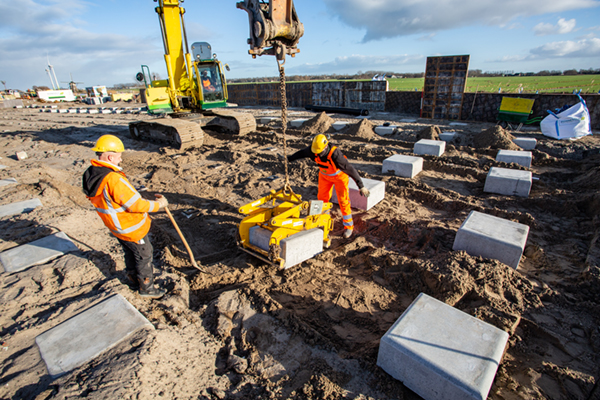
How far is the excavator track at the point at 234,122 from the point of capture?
12.5m

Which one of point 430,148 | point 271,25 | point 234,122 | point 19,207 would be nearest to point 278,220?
point 271,25

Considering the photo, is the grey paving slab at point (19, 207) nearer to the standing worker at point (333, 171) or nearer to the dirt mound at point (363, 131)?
the standing worker at point (333, 171)

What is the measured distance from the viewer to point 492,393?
2.64m

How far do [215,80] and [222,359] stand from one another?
38.7 ft

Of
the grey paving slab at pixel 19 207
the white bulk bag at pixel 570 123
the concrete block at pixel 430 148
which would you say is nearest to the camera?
the grey paving slab at pixel 19 207

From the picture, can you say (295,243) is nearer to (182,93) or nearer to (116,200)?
(116,200)

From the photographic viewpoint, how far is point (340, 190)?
16.9 ft

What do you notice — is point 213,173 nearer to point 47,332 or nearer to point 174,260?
point 174,260

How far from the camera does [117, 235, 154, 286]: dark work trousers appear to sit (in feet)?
11.2

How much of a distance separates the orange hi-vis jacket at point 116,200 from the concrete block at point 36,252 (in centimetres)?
132

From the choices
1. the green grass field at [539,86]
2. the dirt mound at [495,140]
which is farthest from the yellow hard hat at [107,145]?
the green grass field at [539,86]

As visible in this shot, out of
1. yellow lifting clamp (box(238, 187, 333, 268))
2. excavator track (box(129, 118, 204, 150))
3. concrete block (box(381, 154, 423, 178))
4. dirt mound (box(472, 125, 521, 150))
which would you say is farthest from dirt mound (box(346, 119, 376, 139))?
yellow lifting clamp (box(238, 187, 333, 268))

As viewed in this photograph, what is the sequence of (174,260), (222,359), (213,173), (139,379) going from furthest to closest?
1. (213,173)
2. (174,260)
3. (222,359)
4. (139,379)

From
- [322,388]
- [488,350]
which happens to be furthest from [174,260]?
[488,350]
